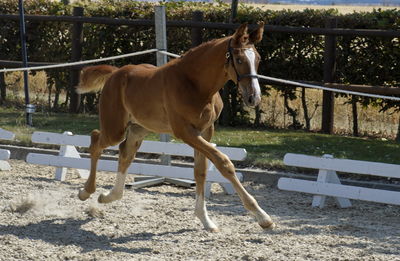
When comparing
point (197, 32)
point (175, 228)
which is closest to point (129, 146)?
point (175, 228)

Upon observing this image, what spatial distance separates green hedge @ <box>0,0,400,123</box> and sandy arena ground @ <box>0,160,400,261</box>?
3708mm

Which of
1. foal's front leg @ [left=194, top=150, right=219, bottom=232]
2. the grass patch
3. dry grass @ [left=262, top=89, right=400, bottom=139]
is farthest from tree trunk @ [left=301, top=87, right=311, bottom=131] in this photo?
foal's front leg @ [left=194, top=150, right=219, bottom=232]

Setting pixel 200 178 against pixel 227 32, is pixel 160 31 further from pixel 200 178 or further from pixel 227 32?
pixel 227 32

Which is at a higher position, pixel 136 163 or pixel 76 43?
pixel 76 43

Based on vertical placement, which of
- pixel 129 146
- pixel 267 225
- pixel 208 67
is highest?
pixel 208 67

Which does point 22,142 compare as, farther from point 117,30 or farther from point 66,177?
point 117,30

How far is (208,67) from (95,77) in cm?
196

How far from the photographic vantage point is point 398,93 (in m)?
11.3

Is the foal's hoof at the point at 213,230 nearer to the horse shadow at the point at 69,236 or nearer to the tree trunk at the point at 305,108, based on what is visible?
the horse shadow at the point at 69,236

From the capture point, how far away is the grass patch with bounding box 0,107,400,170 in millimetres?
10586

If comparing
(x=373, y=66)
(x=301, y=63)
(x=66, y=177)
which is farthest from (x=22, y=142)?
(x=373, y=66)

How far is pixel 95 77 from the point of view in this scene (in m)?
8.74

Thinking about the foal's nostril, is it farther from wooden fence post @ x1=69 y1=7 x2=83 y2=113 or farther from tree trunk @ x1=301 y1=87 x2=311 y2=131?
wooden fence post @ x1=69 y1=7 x2=83 y2=113

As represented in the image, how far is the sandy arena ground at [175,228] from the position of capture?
6.66m
